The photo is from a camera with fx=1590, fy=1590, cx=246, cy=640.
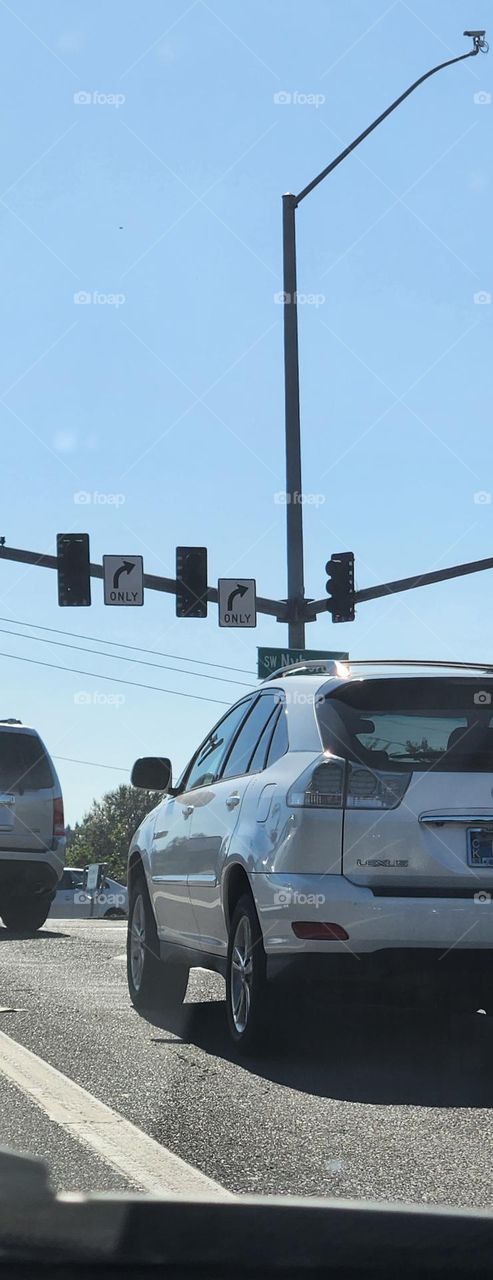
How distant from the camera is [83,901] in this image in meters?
60.5

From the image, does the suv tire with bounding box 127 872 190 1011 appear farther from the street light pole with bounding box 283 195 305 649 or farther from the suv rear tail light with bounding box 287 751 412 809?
the street light pole with bounding box 283 195 305 649

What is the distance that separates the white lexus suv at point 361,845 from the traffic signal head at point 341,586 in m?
16.2

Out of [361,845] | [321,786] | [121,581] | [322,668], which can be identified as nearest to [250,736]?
[322,668]

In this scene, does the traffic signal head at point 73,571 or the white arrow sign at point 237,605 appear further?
the white arrow sign at point 237,605

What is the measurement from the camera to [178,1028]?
8.07 meters

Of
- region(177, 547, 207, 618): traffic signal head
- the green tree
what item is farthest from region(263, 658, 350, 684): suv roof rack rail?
the green tree

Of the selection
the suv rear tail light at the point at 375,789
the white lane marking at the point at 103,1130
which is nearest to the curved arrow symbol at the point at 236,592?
the white lane marking at the point at 103,1130

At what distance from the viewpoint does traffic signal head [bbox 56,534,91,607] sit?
2302cm

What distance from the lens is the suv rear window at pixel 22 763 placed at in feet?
50.2

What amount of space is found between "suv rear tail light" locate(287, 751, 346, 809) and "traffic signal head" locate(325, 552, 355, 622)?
1711 centimetres

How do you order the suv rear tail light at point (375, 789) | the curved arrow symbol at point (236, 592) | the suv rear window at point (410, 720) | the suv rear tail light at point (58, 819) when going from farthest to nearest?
the curved arrow symbol at point (236, 592)
the suv rear tail light at point (58, 819)
the suv rear window at point (410, 720)
the suv rear tail light at point (375, 789)

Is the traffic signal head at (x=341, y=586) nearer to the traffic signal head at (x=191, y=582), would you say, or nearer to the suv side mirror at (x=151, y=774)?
the traffic signal head at (x=191, y=582)

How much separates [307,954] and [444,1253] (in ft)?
16.2

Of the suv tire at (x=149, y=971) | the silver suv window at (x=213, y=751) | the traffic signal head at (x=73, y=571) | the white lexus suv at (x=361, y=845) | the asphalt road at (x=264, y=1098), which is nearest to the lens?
the asphalt road at (x=264, y=1098)
